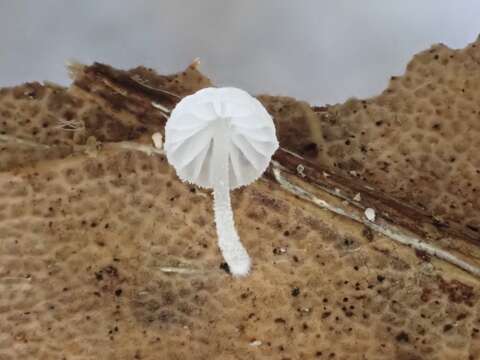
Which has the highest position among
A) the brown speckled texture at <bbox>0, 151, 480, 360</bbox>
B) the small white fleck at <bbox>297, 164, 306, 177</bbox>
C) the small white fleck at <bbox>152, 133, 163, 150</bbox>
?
the small white fleck at <bbox>152, 133, 163, 150</bbox>

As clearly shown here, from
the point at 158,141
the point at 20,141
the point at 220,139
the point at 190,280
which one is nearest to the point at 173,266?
the point at 190,280

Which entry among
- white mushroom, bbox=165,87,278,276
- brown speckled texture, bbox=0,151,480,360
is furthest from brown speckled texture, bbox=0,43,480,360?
white mushroom, bbox=165,87,278,276

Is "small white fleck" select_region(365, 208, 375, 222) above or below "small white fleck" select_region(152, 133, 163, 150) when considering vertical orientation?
below

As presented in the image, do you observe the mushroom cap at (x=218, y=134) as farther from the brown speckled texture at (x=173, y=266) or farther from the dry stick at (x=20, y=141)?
the dry stick at (x=20, y=141)

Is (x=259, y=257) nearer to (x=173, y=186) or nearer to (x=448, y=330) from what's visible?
(x=173, y=186)

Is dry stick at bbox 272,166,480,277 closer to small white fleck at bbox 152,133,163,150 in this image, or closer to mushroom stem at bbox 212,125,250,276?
mushroom stem at bbox 212,125,250,276

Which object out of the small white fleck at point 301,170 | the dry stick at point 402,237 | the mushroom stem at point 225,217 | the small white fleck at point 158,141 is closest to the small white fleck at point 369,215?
Answer: the dry stick at point 402,237
